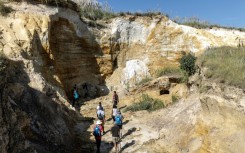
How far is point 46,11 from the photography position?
77.5 ft

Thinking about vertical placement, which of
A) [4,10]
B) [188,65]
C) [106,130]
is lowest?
[106,130]

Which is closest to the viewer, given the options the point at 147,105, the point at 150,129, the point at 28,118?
the point at 28,118

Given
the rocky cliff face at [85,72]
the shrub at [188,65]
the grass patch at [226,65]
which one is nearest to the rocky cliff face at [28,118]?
the rocky cliff face at [85,72]

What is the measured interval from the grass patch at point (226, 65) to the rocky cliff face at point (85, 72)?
2.01ft

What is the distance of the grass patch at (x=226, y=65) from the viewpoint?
1446cm

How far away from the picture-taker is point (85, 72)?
2633 cm

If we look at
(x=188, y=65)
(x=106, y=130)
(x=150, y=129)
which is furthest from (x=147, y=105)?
(x=106, y=130)

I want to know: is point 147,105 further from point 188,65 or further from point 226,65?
point 226,65

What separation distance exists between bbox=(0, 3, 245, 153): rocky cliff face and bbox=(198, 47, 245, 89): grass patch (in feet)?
2.01

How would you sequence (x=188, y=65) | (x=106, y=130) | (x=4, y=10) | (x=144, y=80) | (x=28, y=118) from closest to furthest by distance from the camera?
1. (x=28, y=118)
2. (x=106, y=130)
3. (x=4, y=10)
4. (x=188, y=65)
5. (x=144, y=80)

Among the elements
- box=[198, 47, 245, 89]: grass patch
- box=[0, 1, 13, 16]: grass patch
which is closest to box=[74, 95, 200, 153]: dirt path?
box=[198, 47, 245, 89]: grass patch

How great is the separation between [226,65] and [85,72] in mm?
12826

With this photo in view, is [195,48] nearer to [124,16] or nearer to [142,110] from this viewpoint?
[124,16]

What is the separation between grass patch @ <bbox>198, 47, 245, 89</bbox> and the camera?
47.4 feet
